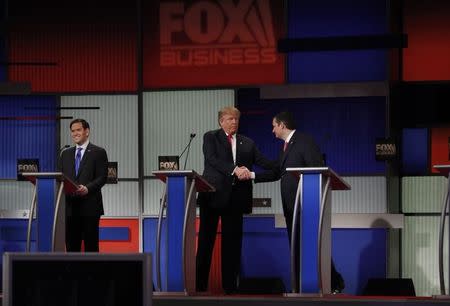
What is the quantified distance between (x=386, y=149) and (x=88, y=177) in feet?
9.63

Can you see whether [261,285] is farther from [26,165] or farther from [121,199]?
[26,165]

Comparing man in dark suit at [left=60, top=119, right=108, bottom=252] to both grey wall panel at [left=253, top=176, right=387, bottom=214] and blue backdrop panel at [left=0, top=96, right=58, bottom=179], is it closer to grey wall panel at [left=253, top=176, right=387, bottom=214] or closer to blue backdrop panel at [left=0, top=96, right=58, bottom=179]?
blue backdrop panel at [left=0, top=96, right=58, bottom=179]

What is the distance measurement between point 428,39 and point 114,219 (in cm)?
342

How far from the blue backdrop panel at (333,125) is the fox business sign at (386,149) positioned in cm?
7

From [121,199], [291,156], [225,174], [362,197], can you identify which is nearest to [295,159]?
[291,156]

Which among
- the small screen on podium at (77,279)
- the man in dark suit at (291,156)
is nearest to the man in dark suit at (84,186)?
the man in dark suit at (291,156)

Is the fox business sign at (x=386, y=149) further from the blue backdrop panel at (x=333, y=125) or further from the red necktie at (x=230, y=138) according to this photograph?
the red necktie at (x=230, y=138)

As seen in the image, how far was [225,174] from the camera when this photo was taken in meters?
6.73

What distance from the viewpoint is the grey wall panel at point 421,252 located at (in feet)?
27.8

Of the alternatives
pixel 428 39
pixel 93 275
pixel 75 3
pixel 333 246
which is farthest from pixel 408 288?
pixel 93 275

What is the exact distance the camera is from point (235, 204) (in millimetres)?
6738

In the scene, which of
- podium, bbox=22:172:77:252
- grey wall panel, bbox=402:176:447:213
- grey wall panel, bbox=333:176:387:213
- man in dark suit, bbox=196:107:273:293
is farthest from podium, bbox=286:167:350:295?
grey wall panel, bbox=402:176:447:213

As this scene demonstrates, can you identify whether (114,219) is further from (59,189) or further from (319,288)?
(319,288)

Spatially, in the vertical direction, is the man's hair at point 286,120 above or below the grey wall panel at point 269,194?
above
